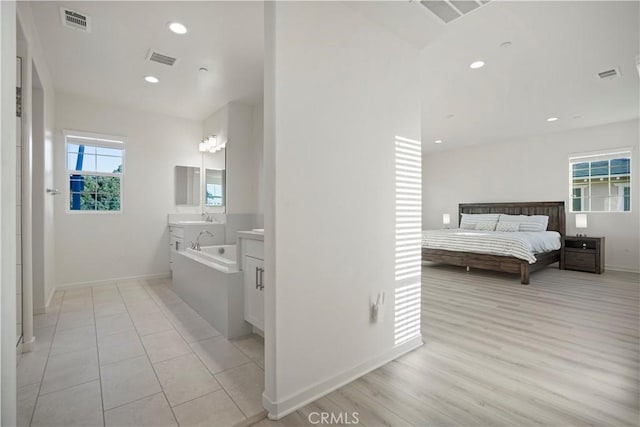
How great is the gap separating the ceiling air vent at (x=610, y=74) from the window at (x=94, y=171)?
644cm

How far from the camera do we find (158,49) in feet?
9.57

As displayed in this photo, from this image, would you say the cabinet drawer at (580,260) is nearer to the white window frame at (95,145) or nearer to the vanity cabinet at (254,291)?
the vanity cabinet at (254,291)

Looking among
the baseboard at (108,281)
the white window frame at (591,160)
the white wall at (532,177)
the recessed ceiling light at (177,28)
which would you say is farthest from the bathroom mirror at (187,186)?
the white window frame at (591,160)

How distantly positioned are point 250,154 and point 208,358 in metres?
3.23

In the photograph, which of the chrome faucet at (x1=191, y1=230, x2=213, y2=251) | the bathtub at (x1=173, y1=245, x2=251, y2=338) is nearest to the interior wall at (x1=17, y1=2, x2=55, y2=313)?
the bathtub at (x1=173, y1=245, x2=251, y2=338)

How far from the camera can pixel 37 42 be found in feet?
9.11

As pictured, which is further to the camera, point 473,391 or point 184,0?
point 184,0

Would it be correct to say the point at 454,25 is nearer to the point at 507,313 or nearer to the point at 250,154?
the point at 507,313

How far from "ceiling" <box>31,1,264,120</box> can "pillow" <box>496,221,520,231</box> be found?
5.29 meters

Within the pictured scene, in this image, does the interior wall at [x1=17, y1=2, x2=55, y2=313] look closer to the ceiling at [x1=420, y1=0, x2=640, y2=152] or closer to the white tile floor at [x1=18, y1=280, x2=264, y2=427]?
the white tile floor at [x1=18, y1=280, x2=264, y2=427]

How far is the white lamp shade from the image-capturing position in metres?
5.43

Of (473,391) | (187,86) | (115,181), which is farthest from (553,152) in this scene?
(115,181)

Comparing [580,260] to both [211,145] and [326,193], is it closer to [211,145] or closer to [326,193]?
[326,193]

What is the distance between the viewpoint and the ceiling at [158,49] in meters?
2.38
